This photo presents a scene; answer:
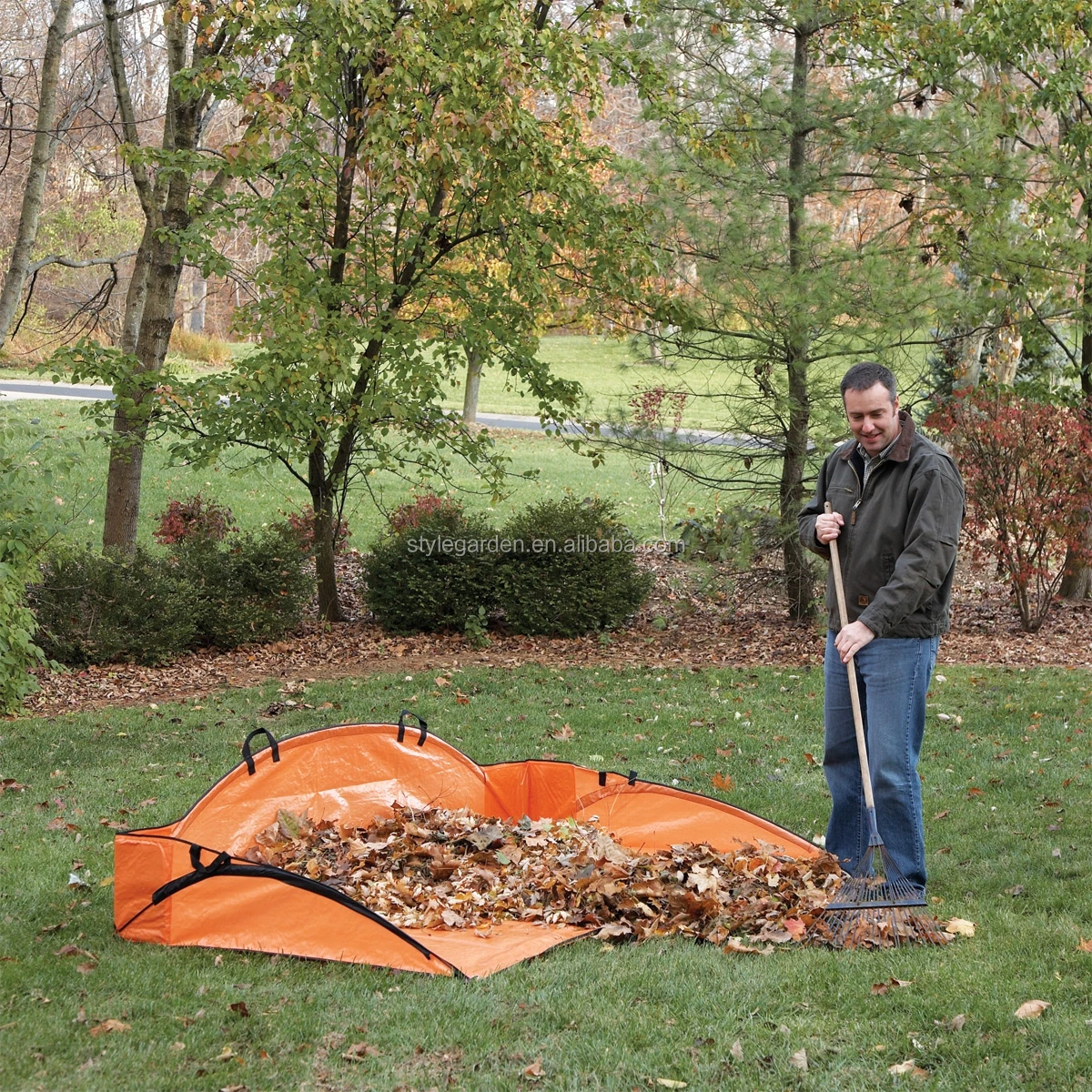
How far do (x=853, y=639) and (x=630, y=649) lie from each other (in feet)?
18.5

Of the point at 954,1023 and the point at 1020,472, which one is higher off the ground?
the point at 1020,472

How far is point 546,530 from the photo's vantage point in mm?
9688

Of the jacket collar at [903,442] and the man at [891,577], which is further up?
the jacket collar at [903,442]

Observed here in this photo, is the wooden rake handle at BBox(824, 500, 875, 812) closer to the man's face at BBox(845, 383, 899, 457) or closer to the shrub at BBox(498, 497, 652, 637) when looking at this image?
the man's face at BBox(845, 383, 899, 457)

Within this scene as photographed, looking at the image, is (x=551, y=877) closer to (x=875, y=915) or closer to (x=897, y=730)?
(x=875, y=915)

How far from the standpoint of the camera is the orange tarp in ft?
12.0

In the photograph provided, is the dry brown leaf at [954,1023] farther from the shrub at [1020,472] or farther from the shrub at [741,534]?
the shrub at [1020,472]

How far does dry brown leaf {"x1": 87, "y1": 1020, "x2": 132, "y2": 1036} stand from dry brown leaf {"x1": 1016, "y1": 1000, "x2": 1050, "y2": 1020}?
246cm

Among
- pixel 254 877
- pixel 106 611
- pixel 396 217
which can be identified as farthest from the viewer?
pixel 396 217

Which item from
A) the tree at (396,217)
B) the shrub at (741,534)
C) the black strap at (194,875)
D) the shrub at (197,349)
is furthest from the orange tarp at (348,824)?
the shrub at (197,349)

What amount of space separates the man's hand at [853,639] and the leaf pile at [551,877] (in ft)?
2.81

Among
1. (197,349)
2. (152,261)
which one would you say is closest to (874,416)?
(152,261)

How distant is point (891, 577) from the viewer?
3.90m

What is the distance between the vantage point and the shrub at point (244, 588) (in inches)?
361
